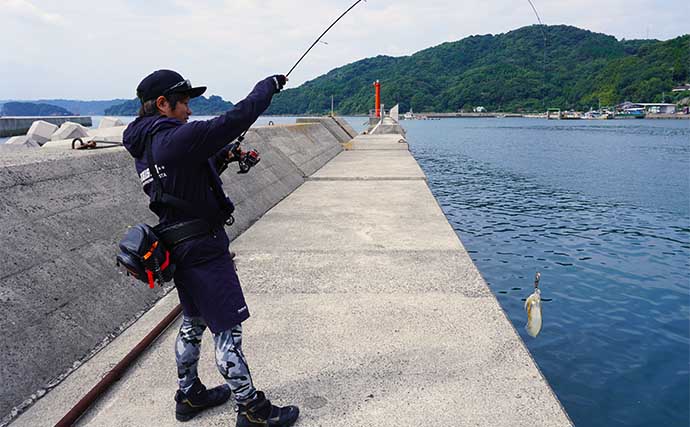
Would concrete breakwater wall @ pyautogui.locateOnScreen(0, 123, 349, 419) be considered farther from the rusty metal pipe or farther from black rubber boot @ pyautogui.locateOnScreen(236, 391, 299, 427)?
black rubber boot @ pyautogui.locateOnScreen(236, 391, 299, 427)

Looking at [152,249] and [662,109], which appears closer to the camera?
[152,249]

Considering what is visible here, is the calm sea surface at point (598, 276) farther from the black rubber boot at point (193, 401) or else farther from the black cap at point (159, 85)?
the black cap at point (159, 85)

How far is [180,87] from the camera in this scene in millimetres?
2771

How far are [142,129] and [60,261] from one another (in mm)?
2117

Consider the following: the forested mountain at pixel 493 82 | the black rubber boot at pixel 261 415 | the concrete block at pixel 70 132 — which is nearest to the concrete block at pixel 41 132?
the concrete block at pixel 70 132

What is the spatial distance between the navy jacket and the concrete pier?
145 centimetres

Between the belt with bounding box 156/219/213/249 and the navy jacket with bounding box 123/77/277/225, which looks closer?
the navy jacket with bounding box 123/77/277/225

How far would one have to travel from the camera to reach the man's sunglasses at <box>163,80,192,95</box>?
2746 mm

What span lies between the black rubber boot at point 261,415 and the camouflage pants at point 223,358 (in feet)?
0.16

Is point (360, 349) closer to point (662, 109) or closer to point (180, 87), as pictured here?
point (180, 87)

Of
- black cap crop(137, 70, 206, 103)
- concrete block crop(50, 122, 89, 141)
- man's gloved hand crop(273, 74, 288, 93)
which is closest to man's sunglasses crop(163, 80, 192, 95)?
black cap crop(137, 70, 206, 103)

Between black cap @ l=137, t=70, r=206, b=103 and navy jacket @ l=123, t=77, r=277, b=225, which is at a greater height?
black cap @ l=137, t=70, r=206, b=103

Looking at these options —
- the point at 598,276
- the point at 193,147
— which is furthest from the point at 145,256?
the point at 598,276

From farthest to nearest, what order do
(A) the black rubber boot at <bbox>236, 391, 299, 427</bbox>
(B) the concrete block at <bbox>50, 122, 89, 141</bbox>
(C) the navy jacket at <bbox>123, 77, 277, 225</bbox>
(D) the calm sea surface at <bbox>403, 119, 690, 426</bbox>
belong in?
(B) the concrete block at <bbox>50, 122, 89, 141</bbox> → (D) the calm sea surface at <bbox>403, 119, 690, 426</bbox> → (A) the black rubber boot at <bbox>236, 391, 299, 427</bbox> → (C) the navy jacket at <bbox>123, 77, 277, 225</bbox>
